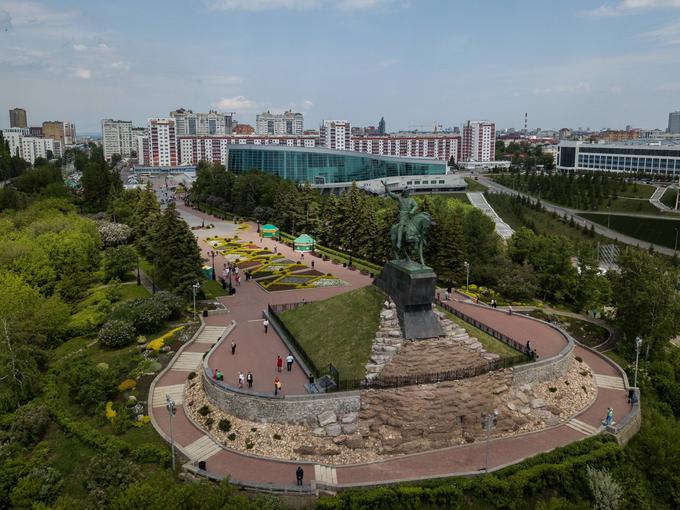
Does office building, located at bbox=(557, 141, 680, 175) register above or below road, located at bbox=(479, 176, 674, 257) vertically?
above

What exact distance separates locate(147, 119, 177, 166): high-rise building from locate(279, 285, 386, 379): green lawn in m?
138

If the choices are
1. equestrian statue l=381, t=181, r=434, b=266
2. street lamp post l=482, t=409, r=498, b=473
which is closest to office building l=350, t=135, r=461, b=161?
equestrian statue l=381, t=181, r=434, b=266

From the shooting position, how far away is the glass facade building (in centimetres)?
9806

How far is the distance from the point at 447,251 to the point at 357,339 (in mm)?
19847

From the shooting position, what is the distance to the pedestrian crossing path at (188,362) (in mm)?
27438

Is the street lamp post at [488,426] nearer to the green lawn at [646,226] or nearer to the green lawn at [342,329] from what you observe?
the green lawn at [342,329]

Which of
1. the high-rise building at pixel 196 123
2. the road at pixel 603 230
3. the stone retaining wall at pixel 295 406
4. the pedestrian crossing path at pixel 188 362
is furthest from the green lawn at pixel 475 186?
the high-rise building at pixel 196 123

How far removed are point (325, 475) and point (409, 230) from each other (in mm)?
11013

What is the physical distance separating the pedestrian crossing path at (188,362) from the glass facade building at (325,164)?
70976mm

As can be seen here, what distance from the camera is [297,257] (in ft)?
172

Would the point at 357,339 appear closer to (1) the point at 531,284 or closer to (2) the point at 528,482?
(2) the point at 528,482

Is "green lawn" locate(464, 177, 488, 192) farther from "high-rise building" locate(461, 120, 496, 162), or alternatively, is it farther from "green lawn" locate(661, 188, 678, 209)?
"high-rise building" locate(461, 120, 496, 162)

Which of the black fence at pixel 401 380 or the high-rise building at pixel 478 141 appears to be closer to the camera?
the black fence at pixel 401 380

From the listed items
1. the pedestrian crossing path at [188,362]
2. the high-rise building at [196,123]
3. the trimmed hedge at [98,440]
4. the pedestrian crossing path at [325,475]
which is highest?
the high-rise building at [196,123]
